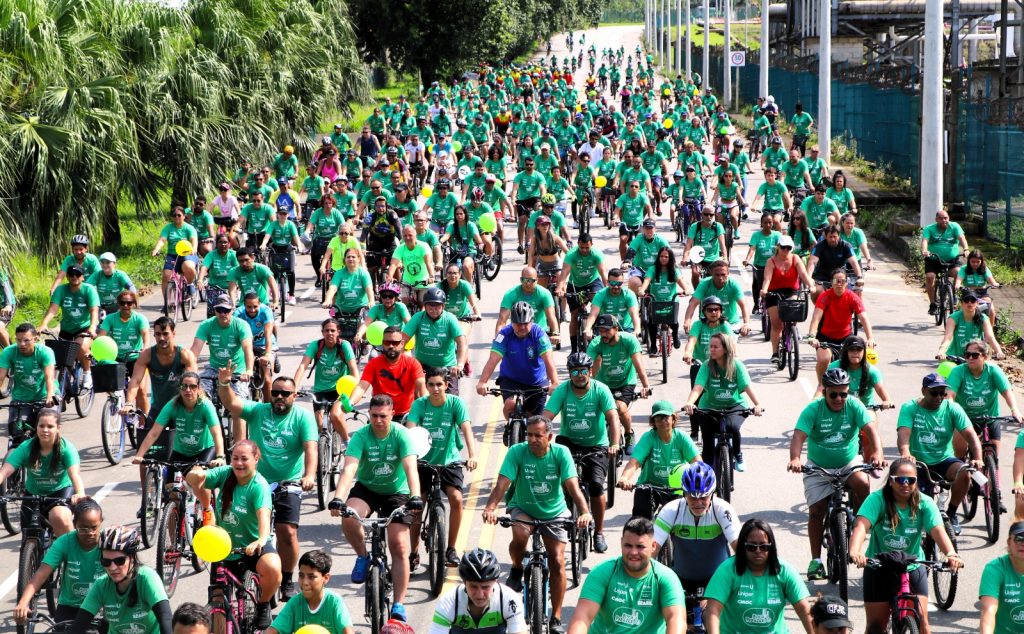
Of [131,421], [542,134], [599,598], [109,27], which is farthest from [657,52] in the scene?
[599,598]

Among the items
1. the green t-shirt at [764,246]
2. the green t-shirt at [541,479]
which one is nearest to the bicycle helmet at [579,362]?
the green t-shirt at [541,479]

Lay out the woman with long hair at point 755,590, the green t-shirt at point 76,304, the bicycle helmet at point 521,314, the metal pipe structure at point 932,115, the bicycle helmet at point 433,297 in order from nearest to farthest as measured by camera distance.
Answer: the woman with long hair at point 755,590 → the bicycle helmet at point 521,314 → the bicycle helmet at point 433,297 → the green t-shirt at point 76,304 → the metal pipe structure at point 932,115

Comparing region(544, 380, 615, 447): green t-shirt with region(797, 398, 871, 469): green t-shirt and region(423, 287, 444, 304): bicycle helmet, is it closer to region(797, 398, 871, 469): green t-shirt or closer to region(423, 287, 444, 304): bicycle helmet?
region(797, 398, 871, 469): green t-shirt

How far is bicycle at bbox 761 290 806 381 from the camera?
18688 millimetres

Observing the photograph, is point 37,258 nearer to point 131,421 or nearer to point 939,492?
point 131,421

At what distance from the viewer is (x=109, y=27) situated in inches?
1125

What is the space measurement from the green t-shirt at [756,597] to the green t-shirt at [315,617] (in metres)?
2.11

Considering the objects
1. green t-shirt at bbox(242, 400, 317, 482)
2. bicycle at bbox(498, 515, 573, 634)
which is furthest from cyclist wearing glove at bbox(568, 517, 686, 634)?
green t-shirt at bbox(242, 400, 317, 482)

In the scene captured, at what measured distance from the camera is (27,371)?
49.8 ft

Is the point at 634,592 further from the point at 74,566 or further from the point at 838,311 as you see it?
the point at 838,311

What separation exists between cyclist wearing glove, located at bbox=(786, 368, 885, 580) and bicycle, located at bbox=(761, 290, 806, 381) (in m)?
6.65

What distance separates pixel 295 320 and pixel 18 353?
29.9 feet

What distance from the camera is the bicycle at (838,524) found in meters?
11.4

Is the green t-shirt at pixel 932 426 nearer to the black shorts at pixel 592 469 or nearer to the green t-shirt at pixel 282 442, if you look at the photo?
the black shorts at pixel 592 469
